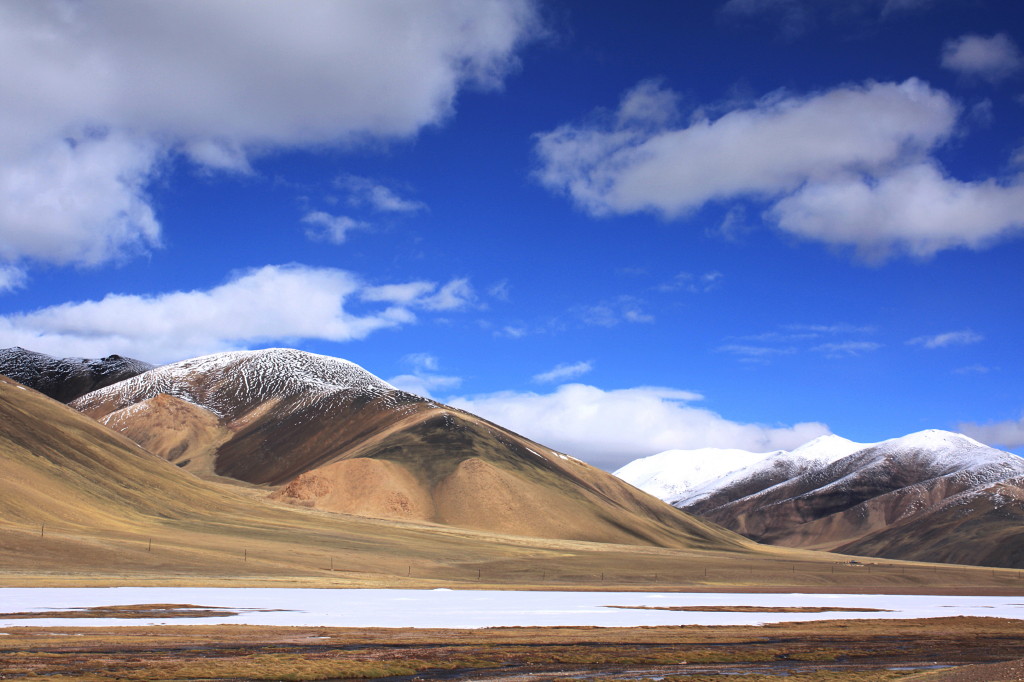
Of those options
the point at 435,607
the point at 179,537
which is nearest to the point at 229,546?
the point at 179,537

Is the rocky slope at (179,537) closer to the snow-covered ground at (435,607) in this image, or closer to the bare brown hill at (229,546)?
the bare brown hill at (229,546)

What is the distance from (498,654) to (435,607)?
2284 cm

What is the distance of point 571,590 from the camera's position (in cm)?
7669

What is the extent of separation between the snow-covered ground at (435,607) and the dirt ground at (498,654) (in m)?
3.85

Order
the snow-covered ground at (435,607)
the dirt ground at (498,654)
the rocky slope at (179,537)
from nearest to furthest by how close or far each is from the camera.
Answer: the dirt ground at (498,654)
the snow-covered ground at (435,607)
the rocky slope at (179,537)

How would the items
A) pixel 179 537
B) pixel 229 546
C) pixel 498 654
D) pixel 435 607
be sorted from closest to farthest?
1. pixel 498 654
2. pixel 435 607
3. pixel 229 546
4. pixel 179 537

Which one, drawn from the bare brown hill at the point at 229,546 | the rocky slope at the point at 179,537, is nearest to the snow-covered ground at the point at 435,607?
the rocky slope at the point at 179,537

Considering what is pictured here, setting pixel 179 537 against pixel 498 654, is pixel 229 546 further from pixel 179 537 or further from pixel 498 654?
pixel 498 654

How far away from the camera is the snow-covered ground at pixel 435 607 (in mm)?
42594

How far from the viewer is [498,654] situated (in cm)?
3222

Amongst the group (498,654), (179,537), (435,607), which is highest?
(179,537)

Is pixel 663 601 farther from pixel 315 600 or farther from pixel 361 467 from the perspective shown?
pixel 361 467

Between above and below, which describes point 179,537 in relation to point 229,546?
above

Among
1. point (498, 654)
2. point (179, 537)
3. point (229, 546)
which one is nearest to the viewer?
point (498, 654)
